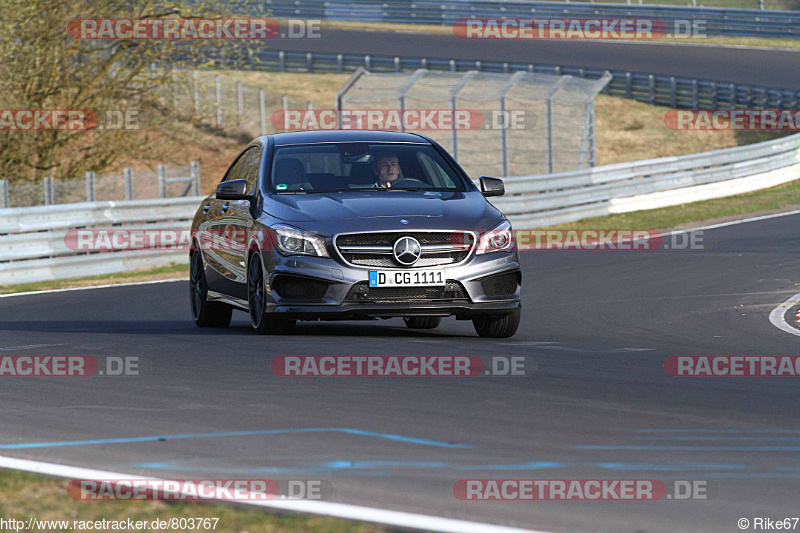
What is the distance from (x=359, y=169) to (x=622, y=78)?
33.8m

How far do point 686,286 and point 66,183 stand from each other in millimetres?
10280

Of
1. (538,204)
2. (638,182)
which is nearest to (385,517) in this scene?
(538,204)

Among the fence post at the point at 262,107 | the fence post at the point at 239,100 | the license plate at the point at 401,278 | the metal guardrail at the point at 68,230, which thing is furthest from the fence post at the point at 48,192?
the fence post at the point at 262,107

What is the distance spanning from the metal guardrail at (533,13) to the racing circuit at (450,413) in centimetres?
3571

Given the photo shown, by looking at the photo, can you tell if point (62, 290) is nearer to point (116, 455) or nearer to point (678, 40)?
point (116, 455)

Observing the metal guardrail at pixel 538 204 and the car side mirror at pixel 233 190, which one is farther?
the metal guardrail at pixel 538 204

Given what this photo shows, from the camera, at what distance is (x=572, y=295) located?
15125mm

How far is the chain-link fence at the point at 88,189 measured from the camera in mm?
20453

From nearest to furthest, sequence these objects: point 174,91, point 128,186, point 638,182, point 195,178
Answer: point 128,186 → point 195,178 → point 638,182 → point 174,91

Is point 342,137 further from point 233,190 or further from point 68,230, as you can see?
point 68,230

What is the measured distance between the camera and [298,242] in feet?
33.3

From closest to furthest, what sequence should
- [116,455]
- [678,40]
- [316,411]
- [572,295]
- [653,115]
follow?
[116,455]
[316,411]
[572,295]
[653,115]
[678,40]

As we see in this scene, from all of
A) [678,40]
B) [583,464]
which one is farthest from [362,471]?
[678,40]

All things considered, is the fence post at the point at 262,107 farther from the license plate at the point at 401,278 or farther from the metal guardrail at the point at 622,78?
the license plate at the point at 401,278
